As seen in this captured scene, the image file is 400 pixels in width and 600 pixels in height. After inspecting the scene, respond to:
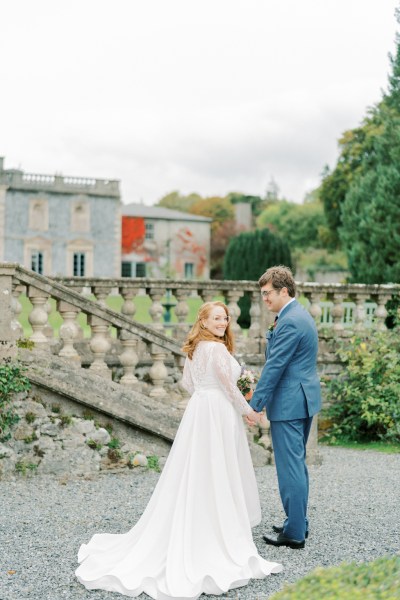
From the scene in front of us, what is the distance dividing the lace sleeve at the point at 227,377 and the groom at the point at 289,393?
0.24 feet

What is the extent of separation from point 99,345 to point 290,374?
2898mm

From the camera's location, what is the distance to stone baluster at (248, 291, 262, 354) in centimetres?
918

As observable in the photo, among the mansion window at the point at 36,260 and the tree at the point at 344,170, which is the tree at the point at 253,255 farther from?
the mansion window at the point at 36,260

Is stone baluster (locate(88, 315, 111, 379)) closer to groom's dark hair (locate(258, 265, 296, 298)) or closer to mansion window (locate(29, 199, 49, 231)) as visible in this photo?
groom's dark hair (locate(258, 265, 296, 298))

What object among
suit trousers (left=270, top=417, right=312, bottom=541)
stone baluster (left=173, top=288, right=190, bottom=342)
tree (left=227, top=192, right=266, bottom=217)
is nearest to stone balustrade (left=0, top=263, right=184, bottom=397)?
stone baluster (left=173, top=288, right=190, bottom=342)

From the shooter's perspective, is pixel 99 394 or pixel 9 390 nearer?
pixel 9 390

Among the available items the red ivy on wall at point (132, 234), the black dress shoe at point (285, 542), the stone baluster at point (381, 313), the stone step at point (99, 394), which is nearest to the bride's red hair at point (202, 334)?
the black dress shoe at point (285, 542)

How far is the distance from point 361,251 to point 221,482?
13952 mm

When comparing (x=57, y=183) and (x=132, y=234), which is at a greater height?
(x=57, y=183)

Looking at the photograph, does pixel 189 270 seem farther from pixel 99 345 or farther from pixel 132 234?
pixel 99 345

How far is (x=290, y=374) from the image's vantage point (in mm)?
4945

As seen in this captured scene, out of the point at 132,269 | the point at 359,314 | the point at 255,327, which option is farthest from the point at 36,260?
the point at 255,327

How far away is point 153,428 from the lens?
23.5 feet

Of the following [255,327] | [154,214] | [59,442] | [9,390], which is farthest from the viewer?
[154,214]
